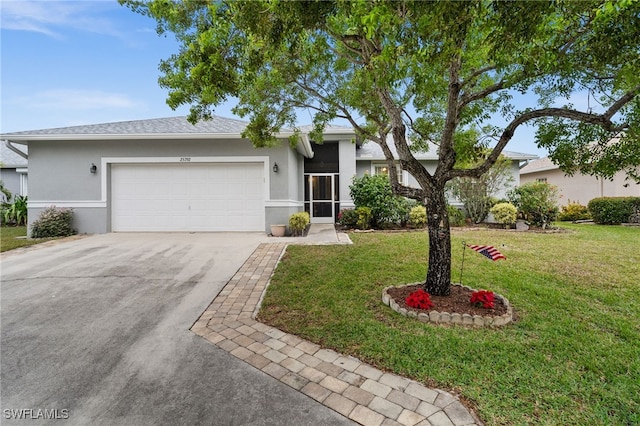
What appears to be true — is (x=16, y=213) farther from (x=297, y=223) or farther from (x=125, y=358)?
(x=125, y=358)

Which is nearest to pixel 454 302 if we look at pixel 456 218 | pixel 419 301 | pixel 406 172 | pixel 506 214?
pixel 419 301

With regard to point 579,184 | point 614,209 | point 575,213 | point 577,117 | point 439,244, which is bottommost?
point 439,244

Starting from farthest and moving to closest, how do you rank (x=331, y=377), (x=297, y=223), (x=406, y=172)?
(x=406, y=172)
(x=297, y=223)
(x=331, y=377)

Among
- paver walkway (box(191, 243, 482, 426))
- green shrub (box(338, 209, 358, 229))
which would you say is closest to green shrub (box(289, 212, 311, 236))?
green shrub (box(338, 209, 358, 229))

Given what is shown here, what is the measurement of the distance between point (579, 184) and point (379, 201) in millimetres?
14757

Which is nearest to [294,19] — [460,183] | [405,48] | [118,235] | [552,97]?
[405,48]

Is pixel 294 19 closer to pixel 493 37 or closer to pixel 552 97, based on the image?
pixel 493 37

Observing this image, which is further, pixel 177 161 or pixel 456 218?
pixel 456 218

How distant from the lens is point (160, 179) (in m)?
10.1

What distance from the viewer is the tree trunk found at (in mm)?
3912

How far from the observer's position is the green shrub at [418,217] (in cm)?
1130

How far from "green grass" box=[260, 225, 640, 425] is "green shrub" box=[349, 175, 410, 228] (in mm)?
4746

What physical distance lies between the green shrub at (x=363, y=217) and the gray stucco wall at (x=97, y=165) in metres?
2.78

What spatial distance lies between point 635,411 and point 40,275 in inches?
318
